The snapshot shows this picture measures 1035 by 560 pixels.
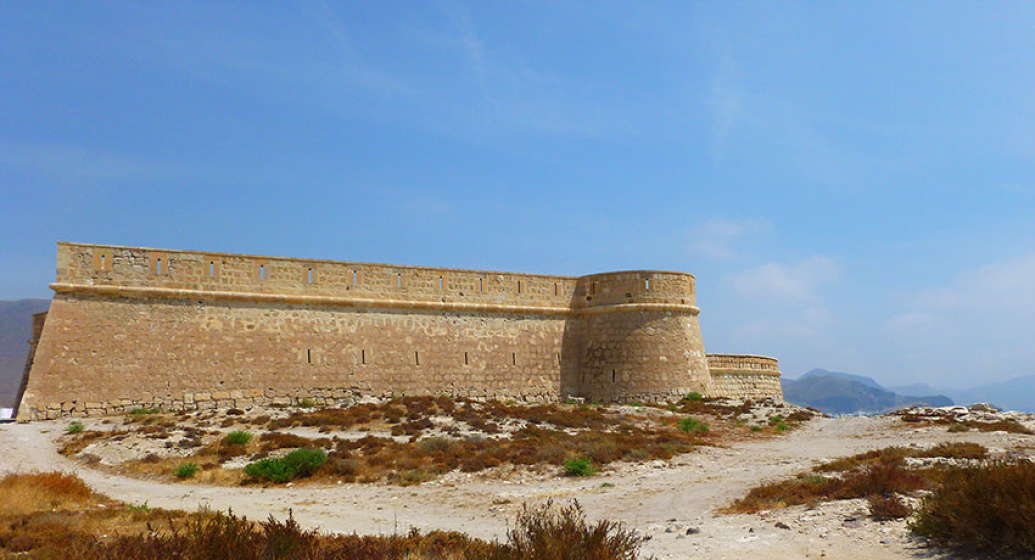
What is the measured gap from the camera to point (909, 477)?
9.41 meters

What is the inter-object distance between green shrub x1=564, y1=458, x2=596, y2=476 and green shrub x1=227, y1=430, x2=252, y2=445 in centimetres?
831

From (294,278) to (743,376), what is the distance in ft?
72.3

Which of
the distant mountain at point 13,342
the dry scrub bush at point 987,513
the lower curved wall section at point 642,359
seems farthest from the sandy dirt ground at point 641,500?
the distant mountain at point 13,342

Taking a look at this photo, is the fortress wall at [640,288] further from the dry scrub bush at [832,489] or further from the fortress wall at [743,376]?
the dry scrub bush at [832,489]

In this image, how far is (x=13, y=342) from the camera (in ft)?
504

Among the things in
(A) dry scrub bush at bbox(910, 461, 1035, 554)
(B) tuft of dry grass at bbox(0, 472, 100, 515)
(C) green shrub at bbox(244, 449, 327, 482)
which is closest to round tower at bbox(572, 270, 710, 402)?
(C) green shrub at bbox(244, 449, 327, 482)

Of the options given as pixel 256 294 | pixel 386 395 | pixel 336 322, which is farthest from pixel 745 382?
pixel 256 294

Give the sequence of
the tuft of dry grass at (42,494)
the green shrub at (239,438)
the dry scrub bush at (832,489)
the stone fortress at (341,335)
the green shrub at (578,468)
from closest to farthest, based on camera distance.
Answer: the dry scrub bush at (832,489), the tuft of dry grass at (42,494), the green shrub at (578,468), the green shrub at (239,438), the stone fortress at (341,335)

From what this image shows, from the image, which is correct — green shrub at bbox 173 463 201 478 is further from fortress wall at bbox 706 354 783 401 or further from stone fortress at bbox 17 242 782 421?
fortress wall at bbox 706 354 783 401

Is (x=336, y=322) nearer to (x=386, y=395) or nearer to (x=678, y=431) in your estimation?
(x=386, y=395)

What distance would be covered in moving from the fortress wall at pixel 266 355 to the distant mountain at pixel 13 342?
9202 centimetres

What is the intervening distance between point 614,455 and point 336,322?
1348 cm

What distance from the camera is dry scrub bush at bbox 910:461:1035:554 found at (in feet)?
18.6

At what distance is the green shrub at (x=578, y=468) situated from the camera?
1416 centimetres
